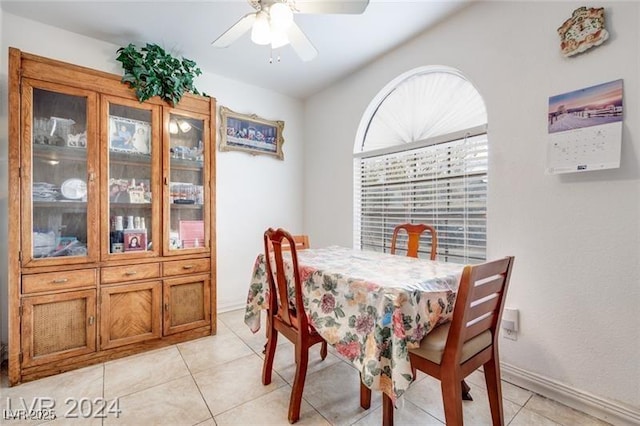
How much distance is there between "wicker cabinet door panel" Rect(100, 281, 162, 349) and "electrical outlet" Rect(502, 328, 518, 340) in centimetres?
254

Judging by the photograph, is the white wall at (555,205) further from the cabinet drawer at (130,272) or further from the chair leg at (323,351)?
the cabinet drawer at (130,272)

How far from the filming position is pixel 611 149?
1472mm

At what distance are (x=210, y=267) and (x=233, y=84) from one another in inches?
79.8

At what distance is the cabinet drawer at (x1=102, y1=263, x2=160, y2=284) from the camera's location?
2127 millimetres

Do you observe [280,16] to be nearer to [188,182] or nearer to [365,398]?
[188,182]

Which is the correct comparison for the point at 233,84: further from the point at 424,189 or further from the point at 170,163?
the point at 424,189

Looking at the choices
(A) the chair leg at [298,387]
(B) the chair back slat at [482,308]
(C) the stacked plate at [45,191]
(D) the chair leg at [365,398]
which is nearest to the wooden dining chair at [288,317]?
(A) the chair leg at [298,387]

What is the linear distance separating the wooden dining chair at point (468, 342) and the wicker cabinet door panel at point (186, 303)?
1.78 m

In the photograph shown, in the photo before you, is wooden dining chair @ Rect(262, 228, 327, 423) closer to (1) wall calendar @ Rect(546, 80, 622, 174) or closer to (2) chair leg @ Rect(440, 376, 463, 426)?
(2) chair leg @ Rect(440, 376, 463, 426)

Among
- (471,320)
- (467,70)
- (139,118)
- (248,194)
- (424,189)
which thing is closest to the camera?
(471,320)

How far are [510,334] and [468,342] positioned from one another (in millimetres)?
891

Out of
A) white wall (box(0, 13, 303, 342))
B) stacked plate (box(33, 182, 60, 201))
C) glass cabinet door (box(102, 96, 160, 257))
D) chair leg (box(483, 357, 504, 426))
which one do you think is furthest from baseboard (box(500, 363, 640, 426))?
stacked plate (box(33, 182, 60, 201))

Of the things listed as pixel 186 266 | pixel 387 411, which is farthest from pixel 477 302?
pixel 186 266

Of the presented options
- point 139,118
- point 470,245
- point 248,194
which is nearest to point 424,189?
point 470,245
